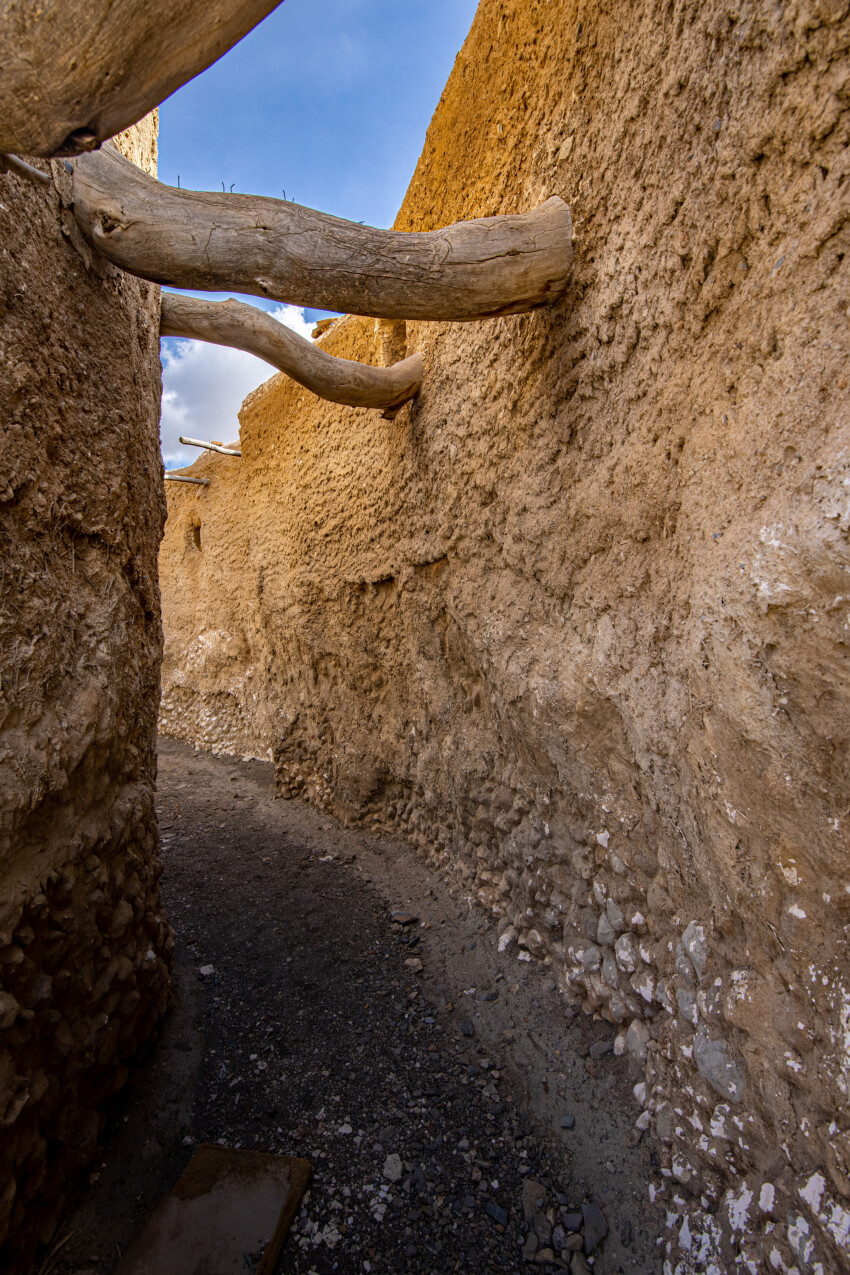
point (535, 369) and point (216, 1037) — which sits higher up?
point (535, 369)

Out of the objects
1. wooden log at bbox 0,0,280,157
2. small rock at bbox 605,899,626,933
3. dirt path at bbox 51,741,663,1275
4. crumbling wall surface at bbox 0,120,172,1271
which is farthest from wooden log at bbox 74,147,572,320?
dirt path at bbox 51,741,663,1275

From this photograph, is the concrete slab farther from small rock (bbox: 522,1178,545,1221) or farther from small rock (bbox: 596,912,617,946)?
small rock (bbox: 596,912,617,946)

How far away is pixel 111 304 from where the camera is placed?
7.08 feet

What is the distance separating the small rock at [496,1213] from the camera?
181 centimetres

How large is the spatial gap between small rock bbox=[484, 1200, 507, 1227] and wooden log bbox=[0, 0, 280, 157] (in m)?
2.93

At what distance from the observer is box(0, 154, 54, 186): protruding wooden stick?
4.95ft

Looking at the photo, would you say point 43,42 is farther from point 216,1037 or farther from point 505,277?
point 216,1037

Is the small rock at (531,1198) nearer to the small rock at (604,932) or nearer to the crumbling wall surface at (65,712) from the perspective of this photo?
the small rock at (604,932)

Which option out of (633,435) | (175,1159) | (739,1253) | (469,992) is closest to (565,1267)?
(739,1253)

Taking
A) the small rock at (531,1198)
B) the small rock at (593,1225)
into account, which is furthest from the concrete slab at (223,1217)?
the small rock at (593,1225)

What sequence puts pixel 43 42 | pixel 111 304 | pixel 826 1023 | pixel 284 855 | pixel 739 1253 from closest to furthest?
1. pixel 43 42
2. pixel 826 1023
3. pixel 739 1253
4. pixel 111 304
5. pixel 284 855

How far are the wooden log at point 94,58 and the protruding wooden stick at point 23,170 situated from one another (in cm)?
36

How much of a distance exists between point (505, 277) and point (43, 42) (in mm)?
1473

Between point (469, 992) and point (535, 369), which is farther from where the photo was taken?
point (469, 992)
